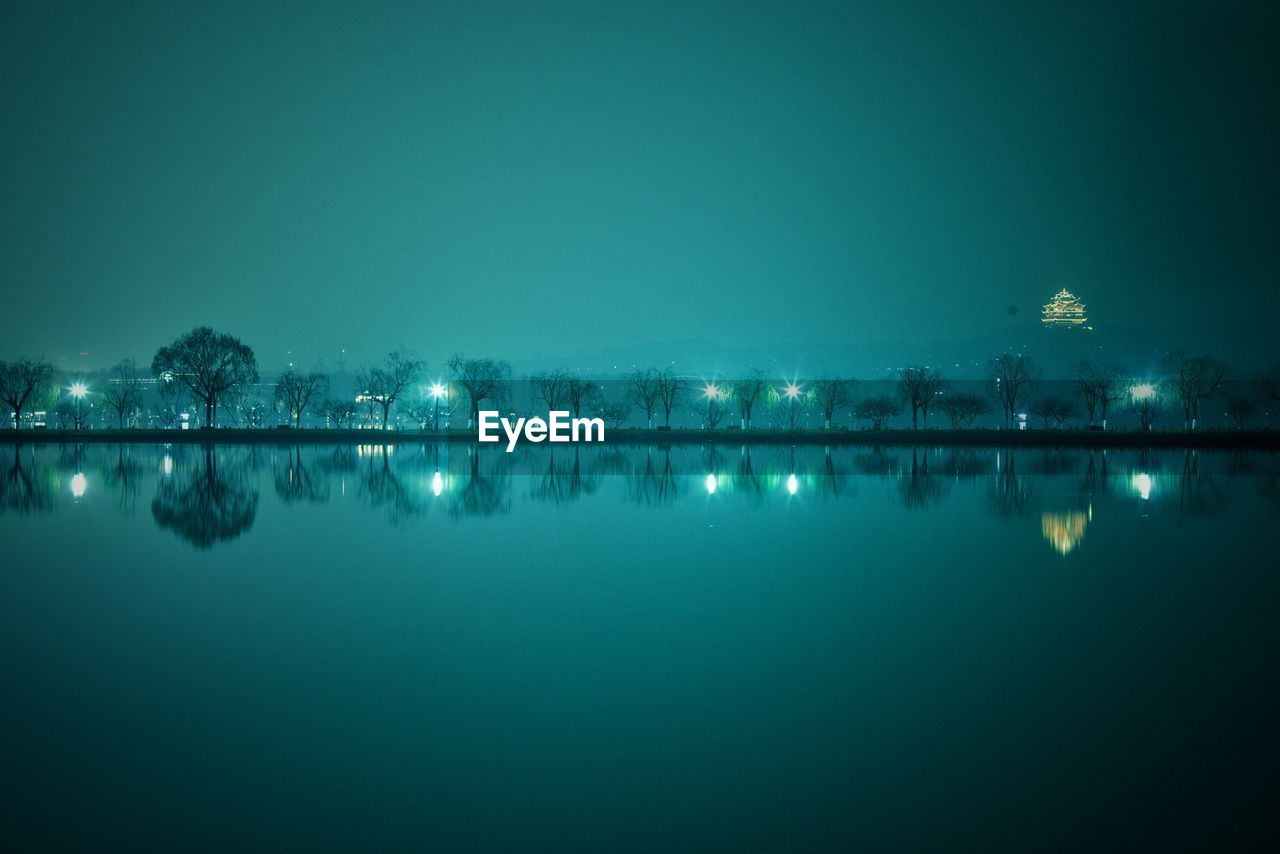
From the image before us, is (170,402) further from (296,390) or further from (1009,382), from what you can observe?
(1009,382)

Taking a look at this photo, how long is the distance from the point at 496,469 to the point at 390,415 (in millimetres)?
49394

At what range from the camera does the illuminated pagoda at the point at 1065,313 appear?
108688 mm

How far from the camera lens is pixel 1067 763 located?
536 cm

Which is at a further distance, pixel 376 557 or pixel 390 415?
pixel 390 415

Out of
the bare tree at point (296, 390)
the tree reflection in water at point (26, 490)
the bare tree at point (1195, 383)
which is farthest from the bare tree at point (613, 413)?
the bare tree at point (1195, 383)

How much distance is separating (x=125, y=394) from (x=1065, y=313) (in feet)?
358

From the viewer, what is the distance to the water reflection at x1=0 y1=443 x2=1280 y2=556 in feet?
59.6

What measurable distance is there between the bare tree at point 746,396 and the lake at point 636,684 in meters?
48.5

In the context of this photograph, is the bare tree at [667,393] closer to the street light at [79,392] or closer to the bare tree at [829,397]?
the bare tree at [829,397]

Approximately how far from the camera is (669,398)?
66875 mm

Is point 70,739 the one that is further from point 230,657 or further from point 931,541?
point 931,541

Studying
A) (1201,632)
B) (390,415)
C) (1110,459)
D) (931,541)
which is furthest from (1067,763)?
(390,415)

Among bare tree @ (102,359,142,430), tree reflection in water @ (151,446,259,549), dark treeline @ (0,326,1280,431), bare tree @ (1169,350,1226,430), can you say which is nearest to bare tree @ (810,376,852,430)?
dark treeline @ (0,326,1280,431)

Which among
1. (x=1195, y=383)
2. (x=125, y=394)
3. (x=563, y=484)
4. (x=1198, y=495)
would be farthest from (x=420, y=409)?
(x=1195, y=383)
